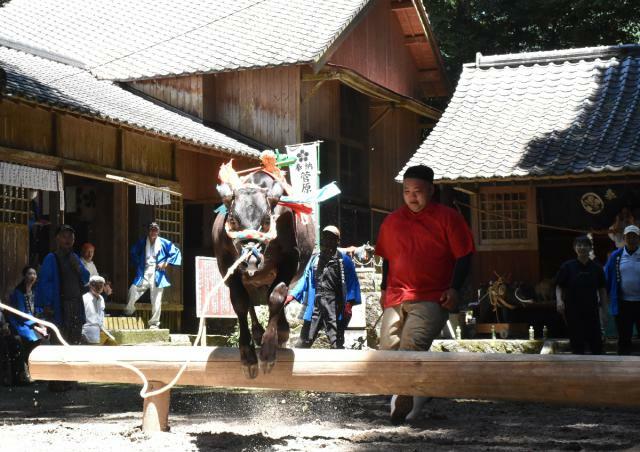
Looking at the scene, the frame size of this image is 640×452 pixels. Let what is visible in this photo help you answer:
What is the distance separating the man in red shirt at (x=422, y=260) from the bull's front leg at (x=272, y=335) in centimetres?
111

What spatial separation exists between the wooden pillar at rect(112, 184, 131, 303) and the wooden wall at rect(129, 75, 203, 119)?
3.40 m

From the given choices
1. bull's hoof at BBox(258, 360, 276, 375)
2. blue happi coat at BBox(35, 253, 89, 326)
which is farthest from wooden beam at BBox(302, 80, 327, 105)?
bull's hoof at BBox(258, 360, 276, 375)

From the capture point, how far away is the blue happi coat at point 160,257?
17.8 metres

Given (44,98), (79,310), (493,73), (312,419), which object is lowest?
(312,419)

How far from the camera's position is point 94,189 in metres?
18.6

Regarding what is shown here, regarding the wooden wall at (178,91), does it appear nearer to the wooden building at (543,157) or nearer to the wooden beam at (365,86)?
the wooden beam at (365,86)

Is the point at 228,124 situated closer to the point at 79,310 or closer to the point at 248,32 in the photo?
the point at 248,32

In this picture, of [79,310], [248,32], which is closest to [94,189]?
[248,32]

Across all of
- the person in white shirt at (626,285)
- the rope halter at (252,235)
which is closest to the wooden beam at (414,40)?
the person in white shirt at (626,285)

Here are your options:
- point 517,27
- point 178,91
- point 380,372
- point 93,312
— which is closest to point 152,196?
point 178,91

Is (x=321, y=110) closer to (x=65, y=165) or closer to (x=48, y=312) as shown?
(x=65, y=165)

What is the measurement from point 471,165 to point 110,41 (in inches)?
385

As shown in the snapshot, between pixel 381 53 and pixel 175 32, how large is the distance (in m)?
5.29

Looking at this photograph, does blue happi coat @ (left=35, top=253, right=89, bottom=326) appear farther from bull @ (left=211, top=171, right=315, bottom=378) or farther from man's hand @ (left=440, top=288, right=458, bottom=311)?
man's hand @ (left=440, top=288, right=458, bottom=311)
